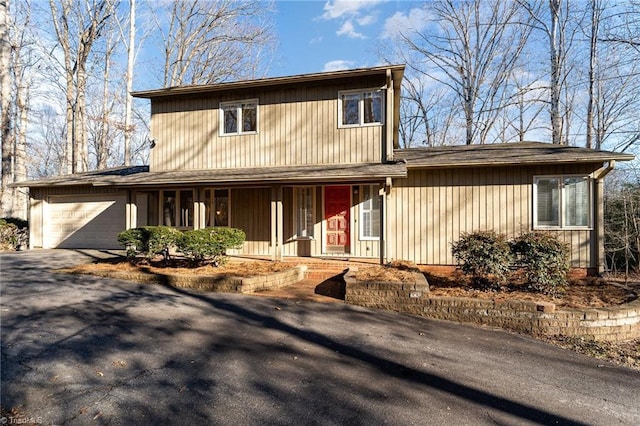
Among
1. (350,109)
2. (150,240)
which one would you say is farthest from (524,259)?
(150,240)

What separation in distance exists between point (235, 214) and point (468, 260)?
7.60m

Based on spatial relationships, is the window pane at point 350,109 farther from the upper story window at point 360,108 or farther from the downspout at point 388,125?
the downspout at point 388,125

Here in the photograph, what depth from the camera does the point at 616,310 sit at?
19.3 feet

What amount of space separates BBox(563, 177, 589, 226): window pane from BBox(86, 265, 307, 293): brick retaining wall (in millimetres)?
7557

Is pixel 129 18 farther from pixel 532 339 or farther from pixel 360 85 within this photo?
pixel 532 339

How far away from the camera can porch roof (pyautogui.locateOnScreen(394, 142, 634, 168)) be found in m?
9.08

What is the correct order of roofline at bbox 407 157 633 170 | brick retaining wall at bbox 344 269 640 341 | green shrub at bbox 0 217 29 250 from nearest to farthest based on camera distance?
brick retaining wall at bbox 344 269 640 341
roofline at bbox 407 157 633 170
green shrub at bbox 0 217 29 250

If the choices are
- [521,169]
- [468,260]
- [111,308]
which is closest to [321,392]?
[111,308]

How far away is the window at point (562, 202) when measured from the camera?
9.64 metres

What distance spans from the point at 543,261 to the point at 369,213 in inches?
197

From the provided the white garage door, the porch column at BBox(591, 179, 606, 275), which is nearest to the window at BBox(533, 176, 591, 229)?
the porch column at BBox(591, 179, 606, 275)

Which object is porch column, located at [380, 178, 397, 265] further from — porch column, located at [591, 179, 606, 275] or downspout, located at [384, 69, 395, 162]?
porch column, located at [591, 179, 606, 275]

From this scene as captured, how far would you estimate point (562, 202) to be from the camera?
32.1 feet

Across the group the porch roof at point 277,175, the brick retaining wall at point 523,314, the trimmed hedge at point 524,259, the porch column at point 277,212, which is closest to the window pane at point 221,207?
the porch roof at point 277,175
